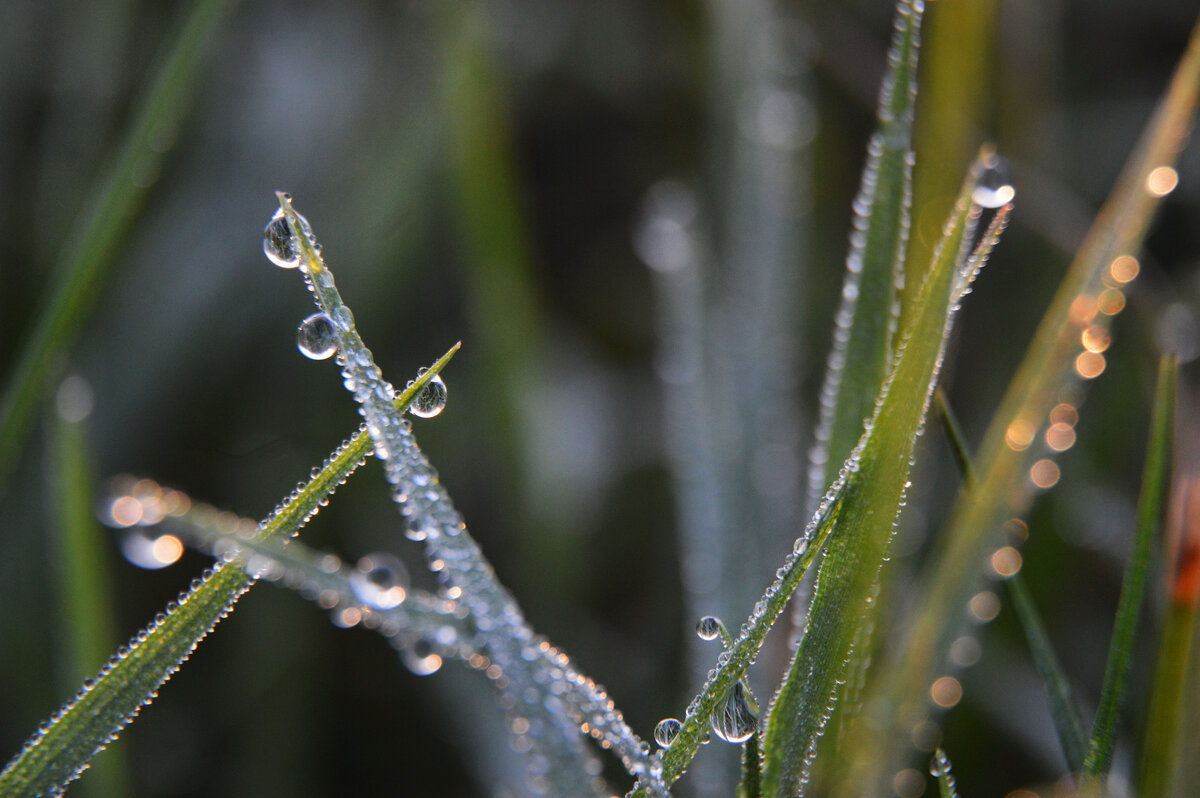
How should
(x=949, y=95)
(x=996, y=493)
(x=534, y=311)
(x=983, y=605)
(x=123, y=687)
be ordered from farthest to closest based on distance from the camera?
(x=534, y=311)
(x=949, y=95)
(x=983, y=605)
(x=996, y=493)
(x=123, y=687)

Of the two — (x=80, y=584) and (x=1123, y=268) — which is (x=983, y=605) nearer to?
(x=1123, y=268)

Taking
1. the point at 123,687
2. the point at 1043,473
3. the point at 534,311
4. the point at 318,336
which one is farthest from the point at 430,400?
the point at 534,311

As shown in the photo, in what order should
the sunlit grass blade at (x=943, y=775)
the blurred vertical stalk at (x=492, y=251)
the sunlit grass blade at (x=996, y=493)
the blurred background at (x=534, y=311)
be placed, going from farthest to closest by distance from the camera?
the blurred vertical stalk at (x=492, y=251)
the blurred background at (x=534, y=311)
the sunlit grass blade at (x=996, y=493)
the sunlit grass blade at (x=943, y=775)

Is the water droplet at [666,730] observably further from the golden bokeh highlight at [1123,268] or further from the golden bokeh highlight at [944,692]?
the golden bokeh highlight at [1123,268]

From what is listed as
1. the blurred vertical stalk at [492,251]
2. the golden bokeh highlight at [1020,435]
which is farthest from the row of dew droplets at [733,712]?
the blurred vertical stalk at [492,251]

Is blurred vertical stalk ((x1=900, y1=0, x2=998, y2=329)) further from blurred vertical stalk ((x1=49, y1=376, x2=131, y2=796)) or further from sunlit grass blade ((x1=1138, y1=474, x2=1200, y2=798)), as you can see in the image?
blurred vertical stalk ((x1=49, y1=376, x2=131, y2=796))

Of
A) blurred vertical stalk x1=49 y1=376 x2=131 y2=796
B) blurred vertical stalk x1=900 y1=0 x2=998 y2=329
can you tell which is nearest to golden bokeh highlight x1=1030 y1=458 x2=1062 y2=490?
blurred vertical stalk x1=900 y1=0 x2=998 y2=329
